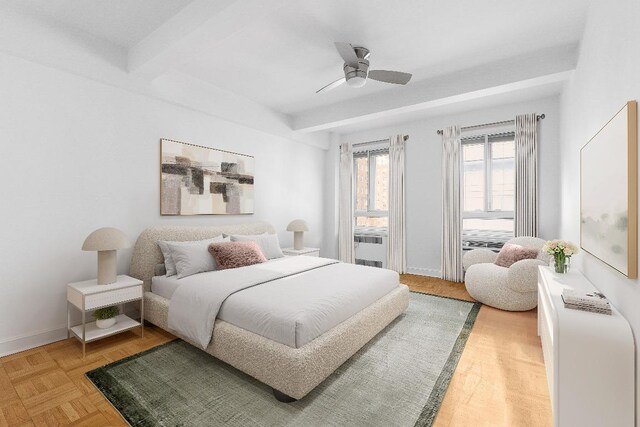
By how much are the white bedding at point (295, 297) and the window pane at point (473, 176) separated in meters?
2.51

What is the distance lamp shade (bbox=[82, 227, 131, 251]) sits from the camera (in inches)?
98.7

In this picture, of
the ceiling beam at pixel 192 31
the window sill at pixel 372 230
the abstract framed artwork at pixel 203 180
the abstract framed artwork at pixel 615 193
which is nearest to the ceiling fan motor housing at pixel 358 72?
the ceiling beam at pixel 192 31

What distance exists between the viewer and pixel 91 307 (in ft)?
8.00

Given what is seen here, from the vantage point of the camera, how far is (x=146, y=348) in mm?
2582

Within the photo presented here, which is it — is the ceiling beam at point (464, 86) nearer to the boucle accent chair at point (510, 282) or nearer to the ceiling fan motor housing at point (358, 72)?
Answer: the ceiling fan motor housing at point (358, 72)

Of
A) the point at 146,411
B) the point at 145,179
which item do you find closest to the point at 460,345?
the point at 146,411

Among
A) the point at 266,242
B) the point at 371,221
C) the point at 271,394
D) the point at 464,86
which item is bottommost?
the point at 271,394

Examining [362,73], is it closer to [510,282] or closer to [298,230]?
[298,230]

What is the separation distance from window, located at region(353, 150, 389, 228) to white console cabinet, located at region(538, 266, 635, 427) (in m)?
4.20

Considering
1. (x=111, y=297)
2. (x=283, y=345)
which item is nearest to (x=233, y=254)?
(x=111, y=297)

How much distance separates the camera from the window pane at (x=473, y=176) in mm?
4797

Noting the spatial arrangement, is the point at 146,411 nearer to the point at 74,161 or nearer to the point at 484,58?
the point at 74,161

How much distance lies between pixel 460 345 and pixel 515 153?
320 centimetres

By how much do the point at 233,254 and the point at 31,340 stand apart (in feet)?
6.08
